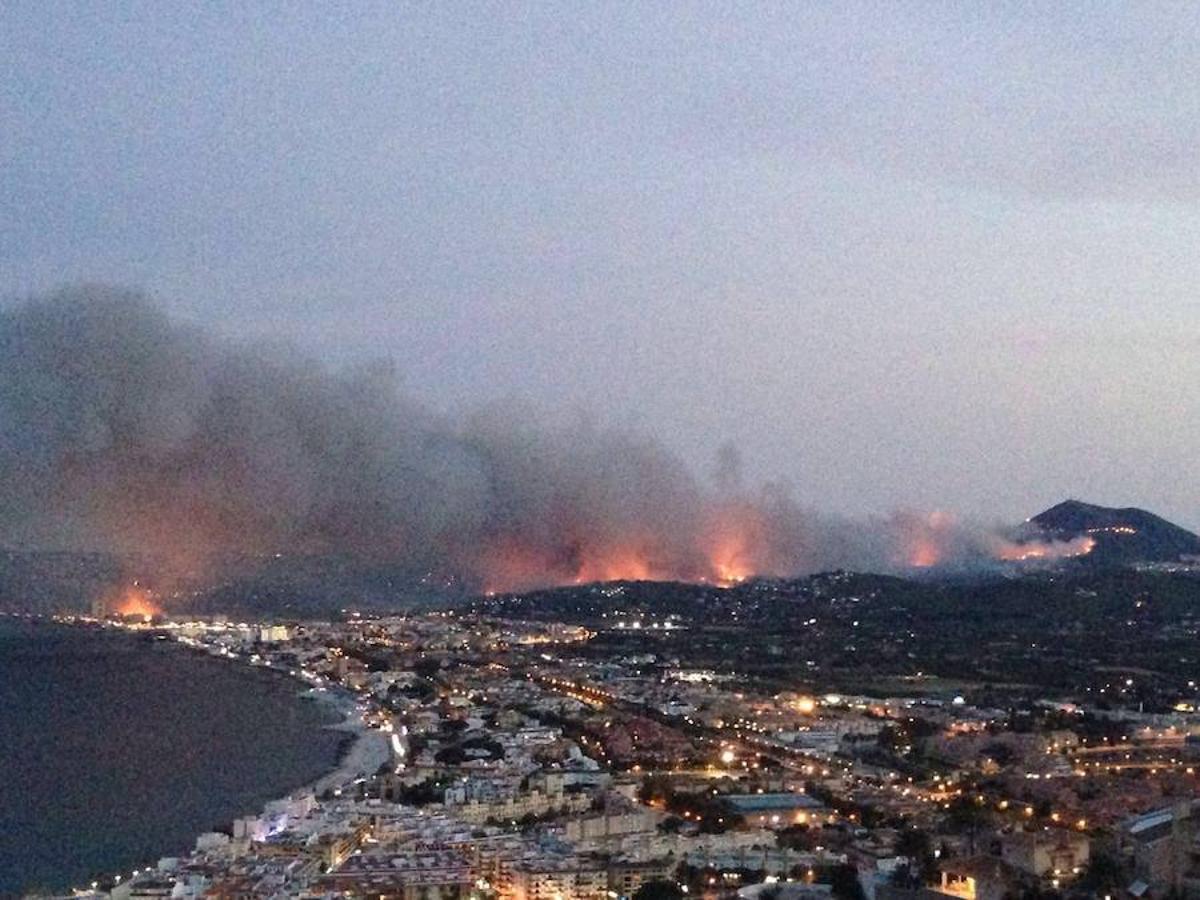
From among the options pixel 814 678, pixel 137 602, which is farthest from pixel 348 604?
Answer: pixel 814 678

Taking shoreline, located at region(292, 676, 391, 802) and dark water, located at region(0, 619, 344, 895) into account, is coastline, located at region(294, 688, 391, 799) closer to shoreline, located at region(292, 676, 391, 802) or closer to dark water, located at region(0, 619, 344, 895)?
shoreline, located at region(292, 676, 391, 802)

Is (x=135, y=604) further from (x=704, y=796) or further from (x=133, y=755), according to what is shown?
(x=704, y=796)

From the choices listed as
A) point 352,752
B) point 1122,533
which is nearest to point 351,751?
point 352,752

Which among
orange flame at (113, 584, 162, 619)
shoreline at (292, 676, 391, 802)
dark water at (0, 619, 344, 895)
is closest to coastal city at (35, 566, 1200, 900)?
shoreline at (292, 676, 391, 802)

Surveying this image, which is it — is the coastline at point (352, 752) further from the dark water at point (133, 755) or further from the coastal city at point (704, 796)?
the dark water at point (133, 755)

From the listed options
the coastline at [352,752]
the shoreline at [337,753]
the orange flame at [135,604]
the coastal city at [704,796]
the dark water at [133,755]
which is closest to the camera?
the coastal city at [704,796]

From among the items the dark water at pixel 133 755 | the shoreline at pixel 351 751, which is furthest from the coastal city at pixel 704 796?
the dark water at pixel 133 755
